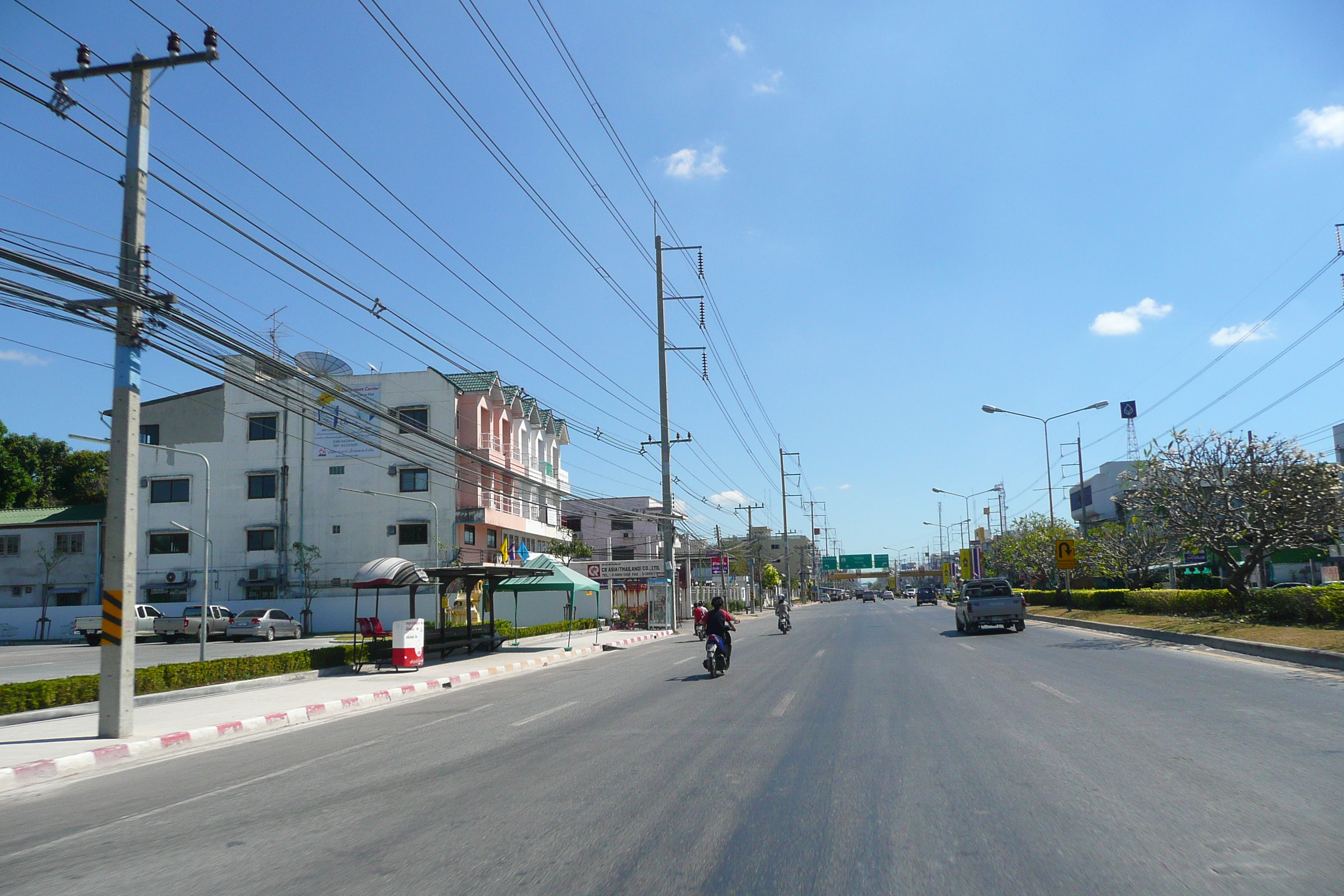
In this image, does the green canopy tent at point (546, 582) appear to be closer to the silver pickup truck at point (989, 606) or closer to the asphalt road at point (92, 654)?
the asphalt road at point (92, 654)

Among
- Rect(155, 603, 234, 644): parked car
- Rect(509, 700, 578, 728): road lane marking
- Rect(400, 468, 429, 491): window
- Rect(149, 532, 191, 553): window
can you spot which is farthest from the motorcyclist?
Rect(149, 532, 191, 553): window

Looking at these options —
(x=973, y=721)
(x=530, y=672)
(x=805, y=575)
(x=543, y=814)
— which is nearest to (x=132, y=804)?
(x=543, y=814)

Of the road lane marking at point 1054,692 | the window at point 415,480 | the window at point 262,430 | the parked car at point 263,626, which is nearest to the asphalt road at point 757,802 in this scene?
the road lane marking at point 1054,692

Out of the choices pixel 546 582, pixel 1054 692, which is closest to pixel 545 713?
pixel 1054 692

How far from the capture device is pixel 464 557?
47.0m

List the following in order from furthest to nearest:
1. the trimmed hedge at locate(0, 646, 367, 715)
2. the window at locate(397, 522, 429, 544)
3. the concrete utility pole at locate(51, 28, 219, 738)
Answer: the window at locate(397, 522, 429, 544) < the trimmed hedge at locate(0, 646, 367, 715) < the concrete utility pole at locate(51, 28, 219, 738)

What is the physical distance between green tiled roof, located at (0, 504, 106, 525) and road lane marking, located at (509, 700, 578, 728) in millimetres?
43875

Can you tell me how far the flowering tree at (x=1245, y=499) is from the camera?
24109 mm

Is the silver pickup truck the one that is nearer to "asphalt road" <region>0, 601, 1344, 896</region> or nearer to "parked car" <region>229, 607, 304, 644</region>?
"asphalt road" <region>0, 601, 1344, 896</region>

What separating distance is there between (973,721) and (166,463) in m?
51.3

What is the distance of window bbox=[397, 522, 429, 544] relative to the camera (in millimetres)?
47594

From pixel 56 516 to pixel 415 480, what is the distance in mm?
19559

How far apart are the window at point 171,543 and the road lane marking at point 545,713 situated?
43.2 metres

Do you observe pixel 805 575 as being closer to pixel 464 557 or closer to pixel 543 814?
pixel 464 557
